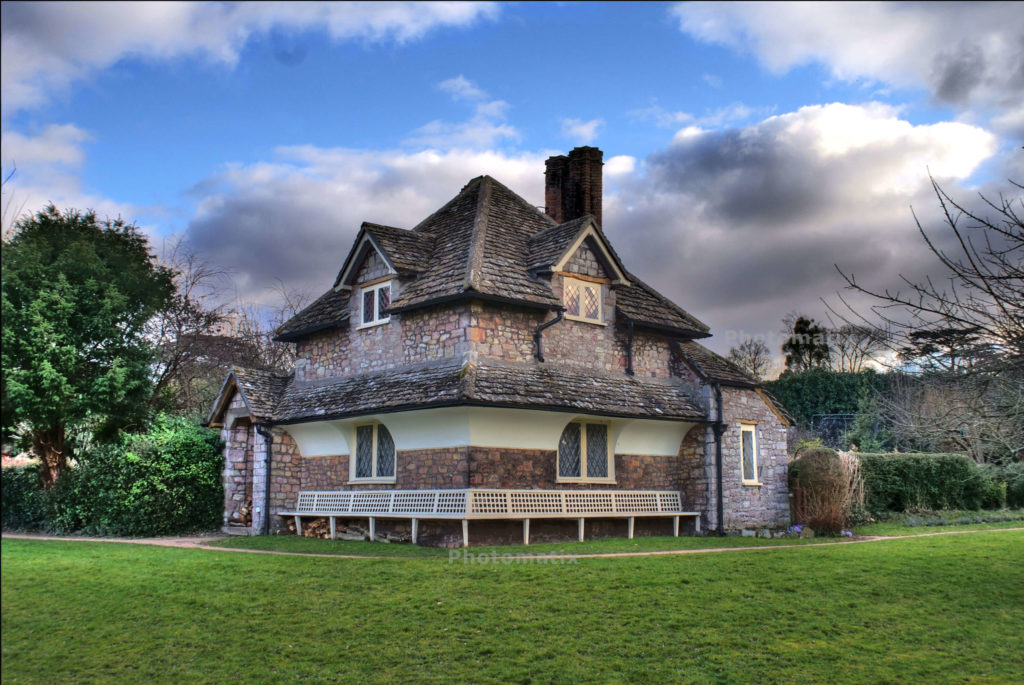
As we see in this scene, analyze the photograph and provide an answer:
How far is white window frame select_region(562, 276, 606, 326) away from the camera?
21.1m

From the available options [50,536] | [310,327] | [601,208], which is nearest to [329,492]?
[310,327]

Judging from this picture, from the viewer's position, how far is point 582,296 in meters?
21.6

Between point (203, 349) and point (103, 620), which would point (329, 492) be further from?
point (203, 349)

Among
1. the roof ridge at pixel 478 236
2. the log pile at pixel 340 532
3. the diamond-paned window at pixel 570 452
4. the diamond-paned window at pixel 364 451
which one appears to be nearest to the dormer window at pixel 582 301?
the roof ridge at pixel 478 236

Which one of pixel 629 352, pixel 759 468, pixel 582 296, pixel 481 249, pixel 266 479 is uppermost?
pixel 481 249

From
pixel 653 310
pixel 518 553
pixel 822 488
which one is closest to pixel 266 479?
pixel 518 553

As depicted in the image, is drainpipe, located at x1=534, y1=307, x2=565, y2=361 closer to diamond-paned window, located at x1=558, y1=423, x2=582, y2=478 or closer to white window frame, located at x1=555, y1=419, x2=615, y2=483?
white window frame, located at x1=555, y1=419, x2=615, y2=483

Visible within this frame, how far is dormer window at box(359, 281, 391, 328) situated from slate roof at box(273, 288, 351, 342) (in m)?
0.62

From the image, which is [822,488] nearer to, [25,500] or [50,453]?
[50,453]

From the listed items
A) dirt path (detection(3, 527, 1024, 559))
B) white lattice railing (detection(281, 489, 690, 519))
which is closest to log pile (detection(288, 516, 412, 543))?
white lattice railing (detection(281, 489, 690, 519))

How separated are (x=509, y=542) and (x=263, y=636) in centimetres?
840

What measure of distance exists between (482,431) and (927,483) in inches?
691

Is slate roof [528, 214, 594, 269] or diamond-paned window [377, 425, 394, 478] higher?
slate roof [528, 214, 594, 269]

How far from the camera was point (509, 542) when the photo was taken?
722 inches
